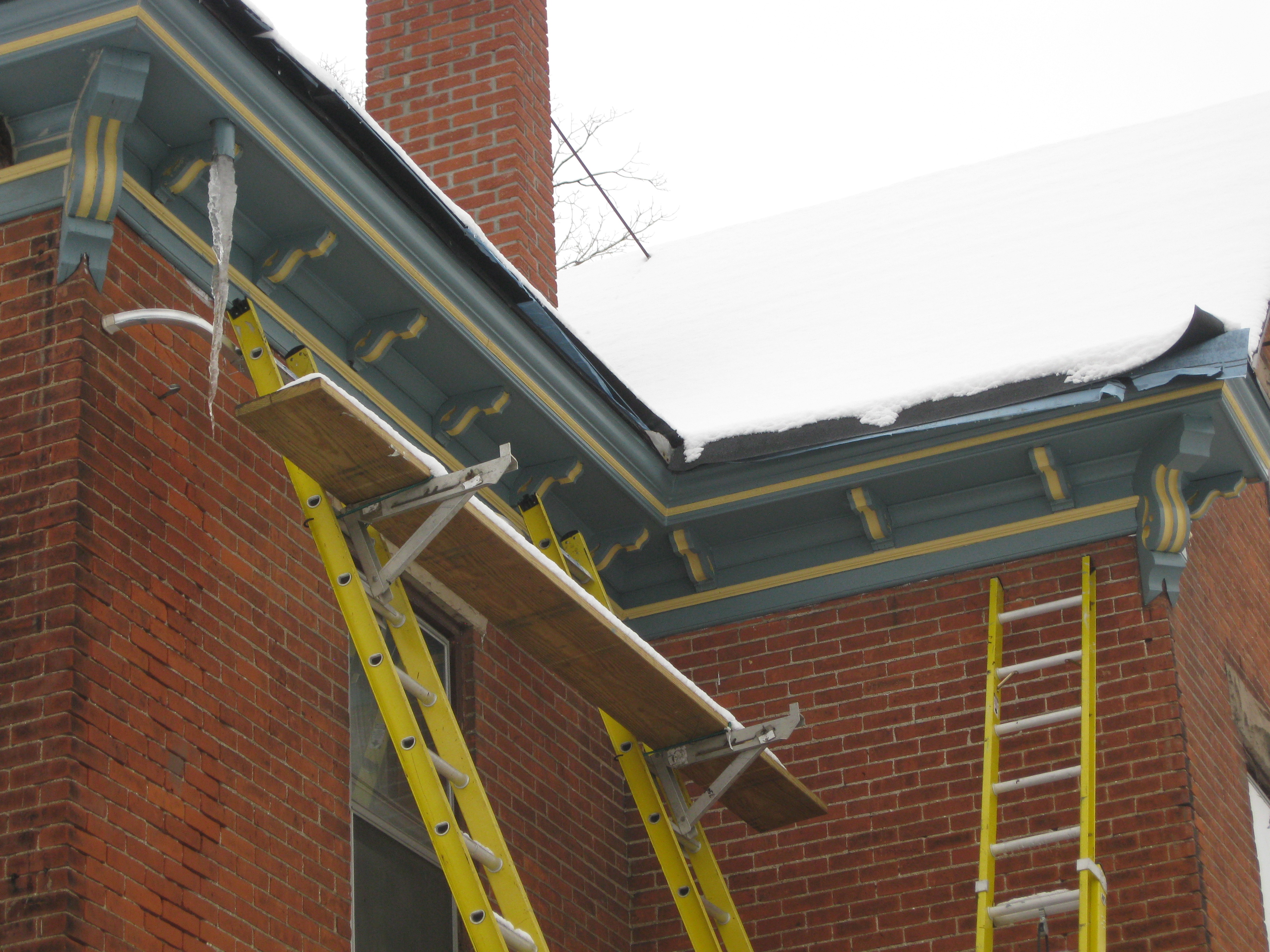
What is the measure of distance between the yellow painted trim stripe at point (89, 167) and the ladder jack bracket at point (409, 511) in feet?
4.16

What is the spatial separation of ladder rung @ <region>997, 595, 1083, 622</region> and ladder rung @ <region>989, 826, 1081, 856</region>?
1.00 metres

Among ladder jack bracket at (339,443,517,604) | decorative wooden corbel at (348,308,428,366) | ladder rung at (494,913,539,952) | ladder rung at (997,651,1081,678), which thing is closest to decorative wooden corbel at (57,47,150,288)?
ladder jack bracket at (339,443,517,604)

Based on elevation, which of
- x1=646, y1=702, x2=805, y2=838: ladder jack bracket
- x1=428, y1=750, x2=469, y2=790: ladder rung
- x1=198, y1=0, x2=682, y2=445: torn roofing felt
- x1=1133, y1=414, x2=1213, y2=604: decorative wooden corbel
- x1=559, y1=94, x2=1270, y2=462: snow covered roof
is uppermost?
x1=559, y1=94, x2=1270, y2=462: snow covered roof

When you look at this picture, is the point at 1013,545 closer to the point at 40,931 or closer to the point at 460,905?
the point at 460,905

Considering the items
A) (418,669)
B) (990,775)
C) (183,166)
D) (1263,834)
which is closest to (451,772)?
(418,669)

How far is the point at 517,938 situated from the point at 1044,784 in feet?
10.4

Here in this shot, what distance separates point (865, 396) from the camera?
8.72 metres

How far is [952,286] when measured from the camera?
33.0ft

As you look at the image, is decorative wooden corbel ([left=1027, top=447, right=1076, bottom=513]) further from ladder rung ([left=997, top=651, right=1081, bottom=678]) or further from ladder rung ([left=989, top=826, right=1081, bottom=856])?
ladder rung ([left=989, top=826, right=1081, bottom=856])

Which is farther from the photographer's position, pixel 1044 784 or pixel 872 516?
pixel 872 516

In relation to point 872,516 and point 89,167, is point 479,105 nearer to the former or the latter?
point 872,516

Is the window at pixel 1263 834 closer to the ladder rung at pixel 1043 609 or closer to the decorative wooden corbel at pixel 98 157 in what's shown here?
the ladder rung at pixel 1043 609

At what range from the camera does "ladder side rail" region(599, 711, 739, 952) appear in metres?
7.02

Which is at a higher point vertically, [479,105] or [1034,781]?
[479,105]
